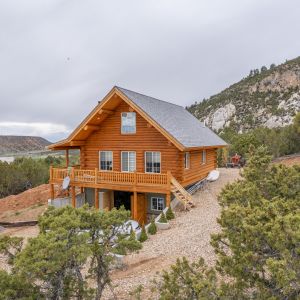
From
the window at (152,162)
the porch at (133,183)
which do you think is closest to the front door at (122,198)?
the porch at (133,183)

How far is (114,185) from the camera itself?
1808 cm

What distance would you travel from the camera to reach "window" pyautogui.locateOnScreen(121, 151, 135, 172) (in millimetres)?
19375

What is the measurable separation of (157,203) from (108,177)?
11.7 feet

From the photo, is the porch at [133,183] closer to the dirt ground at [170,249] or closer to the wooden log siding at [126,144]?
the dirt ground at [170,249]

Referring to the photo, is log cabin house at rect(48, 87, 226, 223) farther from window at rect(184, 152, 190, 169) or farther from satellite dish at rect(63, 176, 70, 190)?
satellite dish at rect(63, 176, 70, 190)

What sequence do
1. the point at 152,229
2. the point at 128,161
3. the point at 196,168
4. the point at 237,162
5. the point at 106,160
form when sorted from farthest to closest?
1. the point at 237,162
2. the point at 196,168
3. the point at 106,160
4. the point at 128,161
5. the point at 152,229

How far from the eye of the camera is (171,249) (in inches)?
472

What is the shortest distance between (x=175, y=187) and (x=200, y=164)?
19.6ft

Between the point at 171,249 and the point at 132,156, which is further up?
the point at 132,156

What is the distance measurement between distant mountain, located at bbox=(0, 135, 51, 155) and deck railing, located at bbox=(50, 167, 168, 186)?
125355mm

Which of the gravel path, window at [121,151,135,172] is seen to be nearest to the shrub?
the gravel path

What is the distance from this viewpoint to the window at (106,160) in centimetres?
2012

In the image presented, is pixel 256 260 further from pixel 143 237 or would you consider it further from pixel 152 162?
pixel 152 162

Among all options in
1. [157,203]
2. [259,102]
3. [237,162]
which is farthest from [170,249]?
[259,102]
